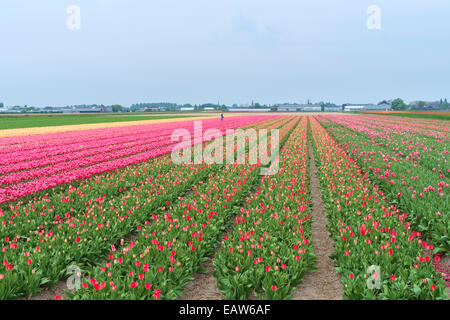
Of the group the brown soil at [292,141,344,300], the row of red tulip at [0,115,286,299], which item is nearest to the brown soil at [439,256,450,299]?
the brown soil at [292,141,344,300]

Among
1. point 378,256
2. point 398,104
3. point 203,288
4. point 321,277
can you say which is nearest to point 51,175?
point 203,288

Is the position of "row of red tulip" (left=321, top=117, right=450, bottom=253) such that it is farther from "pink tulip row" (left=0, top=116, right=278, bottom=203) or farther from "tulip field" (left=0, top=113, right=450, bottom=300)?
"pink tulip row" (left=0, top=116, right=278, bottom=203)

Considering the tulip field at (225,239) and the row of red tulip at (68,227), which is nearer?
the tulip field at (225,239)

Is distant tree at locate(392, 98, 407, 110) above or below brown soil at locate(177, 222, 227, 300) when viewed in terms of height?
above

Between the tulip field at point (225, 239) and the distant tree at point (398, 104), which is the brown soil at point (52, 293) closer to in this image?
the tulip field at point (225, 239)

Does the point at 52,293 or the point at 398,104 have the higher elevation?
the point at 398,104

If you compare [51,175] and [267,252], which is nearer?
[267,252]

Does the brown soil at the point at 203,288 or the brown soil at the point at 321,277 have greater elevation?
the brown soil at the point at 321,277

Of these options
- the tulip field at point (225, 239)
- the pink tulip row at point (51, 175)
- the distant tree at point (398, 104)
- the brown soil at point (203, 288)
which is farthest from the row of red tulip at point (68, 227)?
the distant tree at point (398, 104)

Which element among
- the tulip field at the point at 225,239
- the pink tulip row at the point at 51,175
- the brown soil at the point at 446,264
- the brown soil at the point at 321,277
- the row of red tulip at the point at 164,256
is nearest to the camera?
the row of red tulip at the point at 164,256

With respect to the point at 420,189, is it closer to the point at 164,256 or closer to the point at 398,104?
the point at 164,256

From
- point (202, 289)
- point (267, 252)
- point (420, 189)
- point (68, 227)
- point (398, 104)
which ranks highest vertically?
point (398, 104)

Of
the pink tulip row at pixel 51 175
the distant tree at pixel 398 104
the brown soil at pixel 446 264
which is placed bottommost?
the brown soil at pixel 446 264
